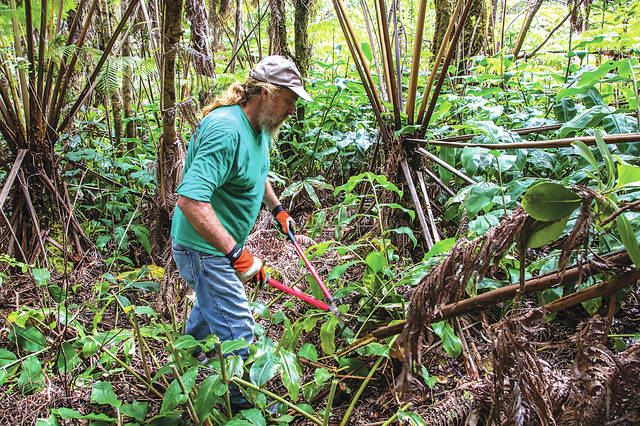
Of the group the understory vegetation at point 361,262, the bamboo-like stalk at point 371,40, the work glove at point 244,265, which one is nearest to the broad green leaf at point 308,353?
the understory vegetation at point 361,262

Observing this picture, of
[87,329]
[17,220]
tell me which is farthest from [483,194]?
[17,220]

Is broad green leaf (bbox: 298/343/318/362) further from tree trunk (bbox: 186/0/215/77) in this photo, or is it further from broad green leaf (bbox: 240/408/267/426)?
tree trunk (bbox: 186/0/215/77)

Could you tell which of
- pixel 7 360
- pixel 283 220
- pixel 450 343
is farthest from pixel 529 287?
pixel 7 360

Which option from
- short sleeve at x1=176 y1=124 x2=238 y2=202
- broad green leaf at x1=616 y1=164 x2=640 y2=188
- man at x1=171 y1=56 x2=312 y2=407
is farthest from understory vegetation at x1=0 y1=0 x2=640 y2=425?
short sleeve at x1=176 y1=124 x2=238 y2=202

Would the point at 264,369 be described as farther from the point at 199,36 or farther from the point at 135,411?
the point at 199,36

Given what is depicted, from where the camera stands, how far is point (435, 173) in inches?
130

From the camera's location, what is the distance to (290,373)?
67.7 inches

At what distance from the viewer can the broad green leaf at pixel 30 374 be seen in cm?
174

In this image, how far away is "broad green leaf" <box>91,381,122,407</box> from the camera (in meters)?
1.67

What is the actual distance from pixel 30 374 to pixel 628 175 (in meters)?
2.17

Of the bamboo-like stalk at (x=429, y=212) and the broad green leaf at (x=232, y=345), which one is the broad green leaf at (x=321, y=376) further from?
the bamboo-like stalk at (x=429, y=212)

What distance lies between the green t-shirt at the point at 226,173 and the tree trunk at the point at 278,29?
2400mm

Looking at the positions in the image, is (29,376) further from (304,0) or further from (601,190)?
(304,0)

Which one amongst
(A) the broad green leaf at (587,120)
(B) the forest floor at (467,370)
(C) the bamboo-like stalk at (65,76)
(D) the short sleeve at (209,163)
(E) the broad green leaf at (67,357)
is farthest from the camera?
(C) the bamboo-like stalk at (65,76)
